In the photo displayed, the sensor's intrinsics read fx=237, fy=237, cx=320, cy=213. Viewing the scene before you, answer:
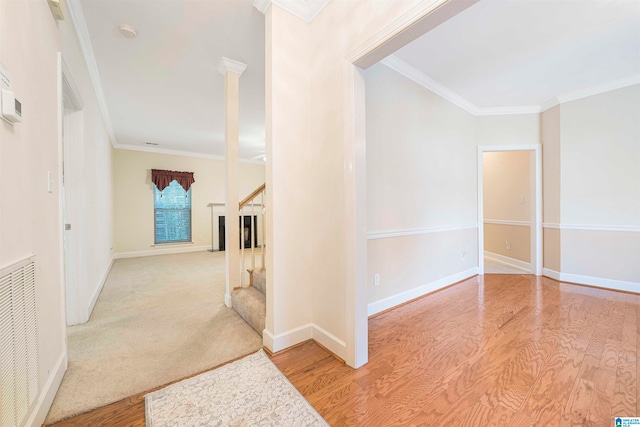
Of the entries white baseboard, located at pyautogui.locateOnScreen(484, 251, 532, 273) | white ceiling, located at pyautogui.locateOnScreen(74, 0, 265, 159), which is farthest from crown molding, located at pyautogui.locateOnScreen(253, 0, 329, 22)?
white baseboard, located at pyautogui.locateOnScreen(484, 251, 532, 273)

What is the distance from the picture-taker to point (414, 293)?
2.71 m

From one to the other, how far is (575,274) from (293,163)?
4.15m

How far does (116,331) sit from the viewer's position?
204cm

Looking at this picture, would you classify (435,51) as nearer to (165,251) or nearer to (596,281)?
(596,281)

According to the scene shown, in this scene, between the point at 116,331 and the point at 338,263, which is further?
the point at 116,331

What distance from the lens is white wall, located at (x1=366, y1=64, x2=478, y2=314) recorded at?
2367mm

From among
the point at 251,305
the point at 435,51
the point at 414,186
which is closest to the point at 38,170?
the point at 251,305

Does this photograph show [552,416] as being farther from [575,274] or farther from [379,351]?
[575,274]

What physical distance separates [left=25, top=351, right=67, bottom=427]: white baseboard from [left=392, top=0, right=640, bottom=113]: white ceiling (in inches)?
137

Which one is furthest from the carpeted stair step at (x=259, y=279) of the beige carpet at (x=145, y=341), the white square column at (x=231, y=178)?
the beige carpet at (x=145, y=341)

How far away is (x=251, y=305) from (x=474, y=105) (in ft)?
13.3

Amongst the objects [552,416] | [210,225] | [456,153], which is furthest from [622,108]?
[210,225]

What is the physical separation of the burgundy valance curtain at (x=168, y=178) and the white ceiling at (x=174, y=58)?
137 centimetres

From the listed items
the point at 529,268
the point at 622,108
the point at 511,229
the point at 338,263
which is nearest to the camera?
the point at 338,263
